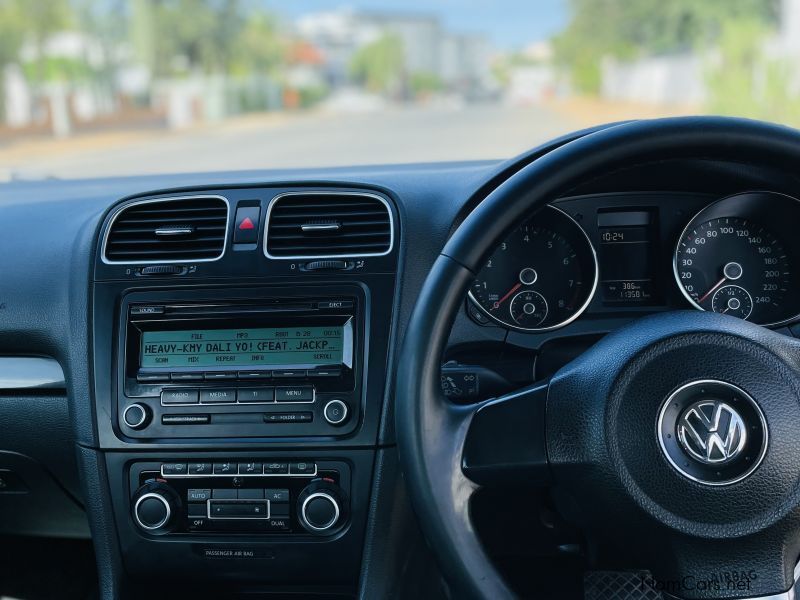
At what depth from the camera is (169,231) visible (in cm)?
230

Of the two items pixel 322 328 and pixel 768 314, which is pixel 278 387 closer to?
pixel 322 328

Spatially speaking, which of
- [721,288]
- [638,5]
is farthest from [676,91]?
[721,288]

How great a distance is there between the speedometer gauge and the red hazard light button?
91cm

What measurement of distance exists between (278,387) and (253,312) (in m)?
0.18

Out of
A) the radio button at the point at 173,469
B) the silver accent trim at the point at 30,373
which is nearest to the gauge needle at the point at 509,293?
the radio button at the point at 173,469

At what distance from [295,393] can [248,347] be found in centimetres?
14

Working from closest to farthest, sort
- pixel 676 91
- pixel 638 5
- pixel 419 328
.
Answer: pixel 419 328 < pixel 676 91 < pixel 638 5

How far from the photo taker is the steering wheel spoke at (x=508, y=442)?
Answer: 167cm

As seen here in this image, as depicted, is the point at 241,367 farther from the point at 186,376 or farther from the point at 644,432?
the point at 644,432

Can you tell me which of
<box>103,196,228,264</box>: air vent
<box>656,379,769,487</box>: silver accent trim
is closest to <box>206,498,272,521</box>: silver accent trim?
<box>103,196,228,264</box>: air vent

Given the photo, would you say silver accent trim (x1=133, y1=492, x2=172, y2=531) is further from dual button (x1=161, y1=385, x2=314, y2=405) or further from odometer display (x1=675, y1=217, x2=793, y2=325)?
odometer display (x1=675, y1=217, x2=793, y2=325)

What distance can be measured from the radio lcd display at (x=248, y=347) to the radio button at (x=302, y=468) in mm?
206

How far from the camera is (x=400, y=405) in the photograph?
1617 mm

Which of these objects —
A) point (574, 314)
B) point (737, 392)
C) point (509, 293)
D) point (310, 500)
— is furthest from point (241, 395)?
point (737, 392)
